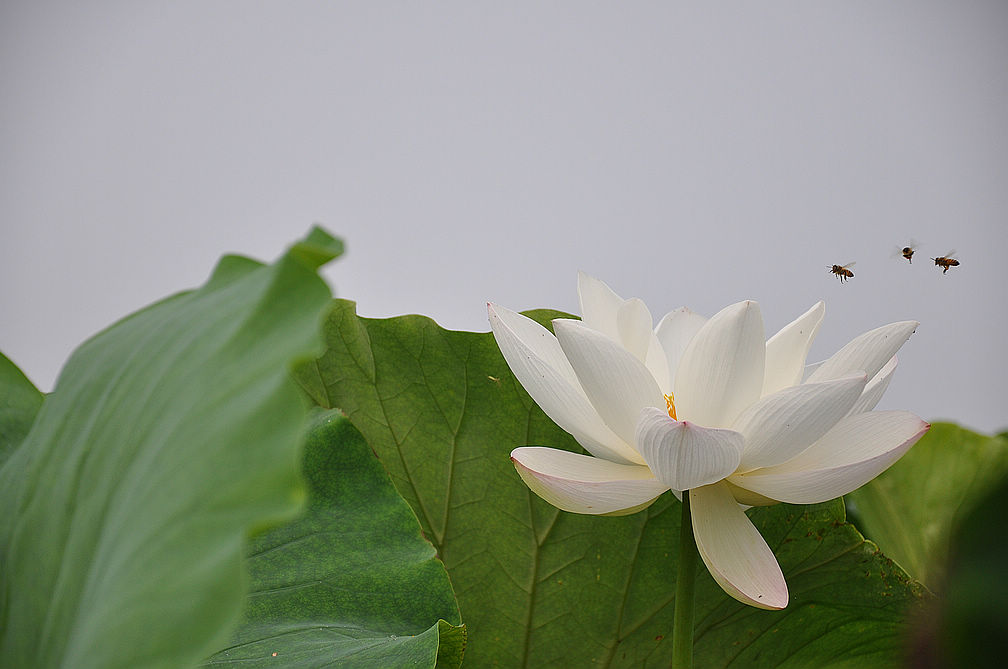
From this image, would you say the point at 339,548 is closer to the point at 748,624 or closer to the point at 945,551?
the point at 748,624

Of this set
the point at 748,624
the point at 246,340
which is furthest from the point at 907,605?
the point at 246,340

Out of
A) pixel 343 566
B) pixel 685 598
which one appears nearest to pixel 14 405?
pixel 343 566

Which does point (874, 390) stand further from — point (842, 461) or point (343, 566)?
point (343, 566)

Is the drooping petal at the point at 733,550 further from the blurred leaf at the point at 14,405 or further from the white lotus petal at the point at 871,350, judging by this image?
the blurred leaf at the point at 14,405

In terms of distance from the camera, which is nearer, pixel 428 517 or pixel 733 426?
pixel 733 426

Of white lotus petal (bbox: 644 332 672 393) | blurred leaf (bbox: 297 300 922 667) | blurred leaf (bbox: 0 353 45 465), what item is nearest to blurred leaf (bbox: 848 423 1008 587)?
blurred leaf (bbox: 297 300 922 667)

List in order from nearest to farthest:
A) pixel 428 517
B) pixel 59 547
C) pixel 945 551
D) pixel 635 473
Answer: pixel 945 551, pixel 59 547, pixel 635 473, pixel 428 517

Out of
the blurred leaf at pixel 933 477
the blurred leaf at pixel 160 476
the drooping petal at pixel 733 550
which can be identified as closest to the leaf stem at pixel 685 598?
the drooping petal at pixel 733 550
